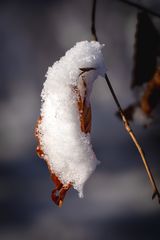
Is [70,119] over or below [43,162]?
over

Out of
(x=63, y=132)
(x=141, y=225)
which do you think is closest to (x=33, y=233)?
(x=141, y=225)

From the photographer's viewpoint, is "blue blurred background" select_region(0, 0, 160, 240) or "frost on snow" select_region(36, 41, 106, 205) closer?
"frost on snow" select_region(36, 41, 106, 205)

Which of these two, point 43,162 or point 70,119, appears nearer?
point 70,119

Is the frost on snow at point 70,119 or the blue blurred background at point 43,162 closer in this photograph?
the frost on snow at point 70,119

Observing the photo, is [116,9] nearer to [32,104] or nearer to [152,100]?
[32,104]
